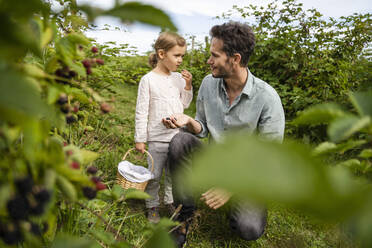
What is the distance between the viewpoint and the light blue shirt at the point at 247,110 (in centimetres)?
211

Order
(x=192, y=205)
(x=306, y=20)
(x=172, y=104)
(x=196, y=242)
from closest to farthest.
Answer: (x=196, y=242)
(x=192, y=205)
(x=172, y=104)
(x=306, y=20)

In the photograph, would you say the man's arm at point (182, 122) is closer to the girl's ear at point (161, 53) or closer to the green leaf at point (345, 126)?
the girl's ear at point (161, 53)

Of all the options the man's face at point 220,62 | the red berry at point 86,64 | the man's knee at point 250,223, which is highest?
the red berry at point 86,64

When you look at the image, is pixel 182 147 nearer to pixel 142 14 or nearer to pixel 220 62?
pixel 220 62

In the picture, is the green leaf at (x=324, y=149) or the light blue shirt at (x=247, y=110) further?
the light blue shirt at (x=247, y=110)

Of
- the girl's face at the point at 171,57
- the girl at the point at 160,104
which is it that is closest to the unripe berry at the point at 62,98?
the girl at the point at 160,104

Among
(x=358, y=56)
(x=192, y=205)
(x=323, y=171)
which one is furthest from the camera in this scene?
(x=358, y=56)

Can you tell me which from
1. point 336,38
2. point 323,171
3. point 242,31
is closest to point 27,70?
point 323,171

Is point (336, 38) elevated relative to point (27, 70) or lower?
elevated

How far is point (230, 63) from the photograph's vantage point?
7.56 feet

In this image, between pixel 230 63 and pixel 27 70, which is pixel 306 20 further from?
pixel 27 70

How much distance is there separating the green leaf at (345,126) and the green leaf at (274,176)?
20cm

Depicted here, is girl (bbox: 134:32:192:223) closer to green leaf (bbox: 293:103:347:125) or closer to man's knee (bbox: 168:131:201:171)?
man's knee (bbox: 168:131:201:171)

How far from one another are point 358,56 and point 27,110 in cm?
414
